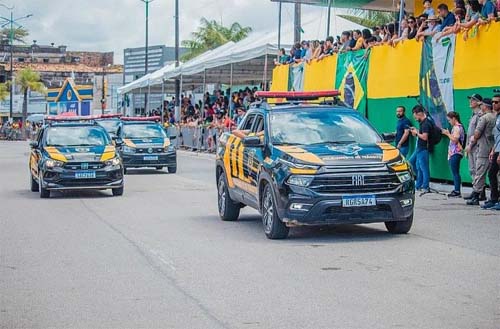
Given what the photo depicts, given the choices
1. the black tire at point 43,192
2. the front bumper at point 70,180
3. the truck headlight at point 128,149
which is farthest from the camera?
the truck headlight at point 128,149

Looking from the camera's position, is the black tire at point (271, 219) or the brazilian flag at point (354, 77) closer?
the black tire at point (271, 219)

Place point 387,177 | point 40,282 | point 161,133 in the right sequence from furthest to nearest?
point 161,133 < point 387,177 < point 40,282

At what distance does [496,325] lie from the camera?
7551mm

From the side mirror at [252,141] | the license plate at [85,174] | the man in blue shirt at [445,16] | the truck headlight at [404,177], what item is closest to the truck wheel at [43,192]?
the license plate at [85,174]

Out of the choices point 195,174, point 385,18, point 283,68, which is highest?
point 385,18

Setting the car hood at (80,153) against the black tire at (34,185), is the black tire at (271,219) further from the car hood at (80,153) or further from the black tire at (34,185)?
the black tire at (34,185)

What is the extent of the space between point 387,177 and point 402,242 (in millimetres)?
871

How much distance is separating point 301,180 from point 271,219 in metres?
0.94

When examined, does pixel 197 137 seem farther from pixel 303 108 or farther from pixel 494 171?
pixel 303 108

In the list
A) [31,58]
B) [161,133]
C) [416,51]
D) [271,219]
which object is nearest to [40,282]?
[271,219]

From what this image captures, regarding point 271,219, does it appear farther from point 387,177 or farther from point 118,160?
point 118,160

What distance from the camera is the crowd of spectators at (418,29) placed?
64.1 feet

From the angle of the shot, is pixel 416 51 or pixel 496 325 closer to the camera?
pixel 496 325

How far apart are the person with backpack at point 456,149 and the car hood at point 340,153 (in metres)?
6.36
